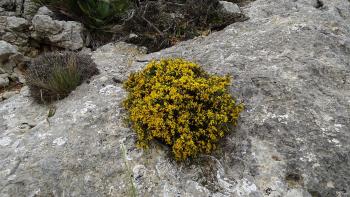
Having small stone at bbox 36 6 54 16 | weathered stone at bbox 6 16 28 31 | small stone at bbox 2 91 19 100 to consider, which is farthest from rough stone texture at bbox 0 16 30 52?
small stone at bbox 2 91 19 100

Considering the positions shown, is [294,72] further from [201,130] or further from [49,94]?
[49,94]

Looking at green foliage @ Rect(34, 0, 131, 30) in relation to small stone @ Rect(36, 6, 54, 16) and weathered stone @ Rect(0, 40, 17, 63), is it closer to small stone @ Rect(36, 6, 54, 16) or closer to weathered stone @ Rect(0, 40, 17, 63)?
small stone @ Rect(36, 6, 54, 16)

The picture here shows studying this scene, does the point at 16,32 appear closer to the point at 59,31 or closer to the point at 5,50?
the point at 5,50

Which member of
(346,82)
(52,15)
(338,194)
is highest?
(52,15)

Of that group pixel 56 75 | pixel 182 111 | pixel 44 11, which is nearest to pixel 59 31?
pixel 44 11

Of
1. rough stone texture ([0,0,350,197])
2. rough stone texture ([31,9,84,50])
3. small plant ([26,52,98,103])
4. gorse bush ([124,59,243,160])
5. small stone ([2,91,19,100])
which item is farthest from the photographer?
rough stone texture ([31,9,84,50])

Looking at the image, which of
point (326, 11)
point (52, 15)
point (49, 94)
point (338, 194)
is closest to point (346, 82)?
point (338, 194)
